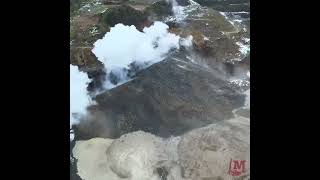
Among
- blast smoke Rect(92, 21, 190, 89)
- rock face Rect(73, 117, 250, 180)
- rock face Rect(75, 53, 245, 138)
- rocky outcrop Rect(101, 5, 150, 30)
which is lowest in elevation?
rock face Rect(73, 117, 250, 180)

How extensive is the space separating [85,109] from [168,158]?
0.46 m

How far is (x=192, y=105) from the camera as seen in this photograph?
2.32 meters

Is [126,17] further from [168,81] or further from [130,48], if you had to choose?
[168,81]

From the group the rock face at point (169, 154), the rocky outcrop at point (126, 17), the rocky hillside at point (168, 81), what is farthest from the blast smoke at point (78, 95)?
the rocky outcrop at point (126, 17)

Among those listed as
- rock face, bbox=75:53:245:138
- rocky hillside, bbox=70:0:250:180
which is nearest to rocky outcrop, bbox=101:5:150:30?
rocky hillside, bbox=70:0:250:180

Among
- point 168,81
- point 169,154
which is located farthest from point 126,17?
point 169,154

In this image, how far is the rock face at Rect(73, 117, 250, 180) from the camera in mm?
2258

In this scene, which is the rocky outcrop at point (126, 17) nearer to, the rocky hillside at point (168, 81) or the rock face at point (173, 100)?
the rocky hillside at point (168, 81)

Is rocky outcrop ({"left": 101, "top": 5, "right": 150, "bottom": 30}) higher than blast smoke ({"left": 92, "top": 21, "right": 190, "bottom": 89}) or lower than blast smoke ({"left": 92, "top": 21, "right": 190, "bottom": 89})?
higher

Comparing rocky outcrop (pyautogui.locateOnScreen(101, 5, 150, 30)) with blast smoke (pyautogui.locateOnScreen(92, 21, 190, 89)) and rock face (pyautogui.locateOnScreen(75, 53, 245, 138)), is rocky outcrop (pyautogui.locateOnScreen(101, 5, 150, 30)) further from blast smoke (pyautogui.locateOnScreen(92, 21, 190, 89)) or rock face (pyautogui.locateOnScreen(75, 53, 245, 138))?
rock face (pyautogui.locateOnScreen(75, 53, 245, 138))

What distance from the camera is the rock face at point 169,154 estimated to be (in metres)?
2.26

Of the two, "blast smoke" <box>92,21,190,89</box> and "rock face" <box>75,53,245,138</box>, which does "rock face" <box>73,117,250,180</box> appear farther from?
"blast smoke" <box>92,21,190,89</box>

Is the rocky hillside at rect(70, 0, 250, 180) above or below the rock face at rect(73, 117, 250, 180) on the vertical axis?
above

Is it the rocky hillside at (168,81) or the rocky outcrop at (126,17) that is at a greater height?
the rocky outcrop at (126,17)
